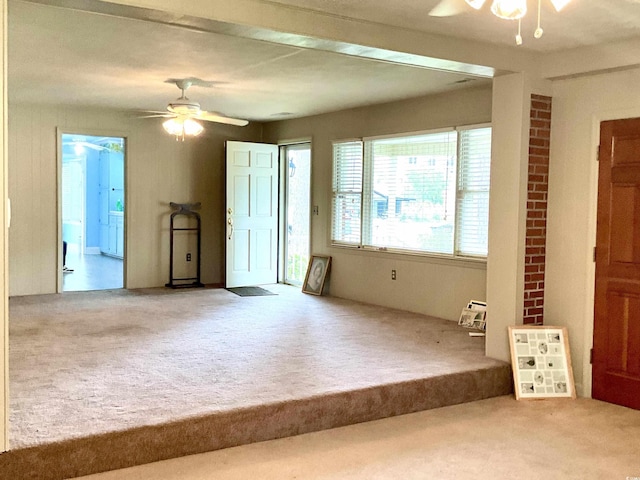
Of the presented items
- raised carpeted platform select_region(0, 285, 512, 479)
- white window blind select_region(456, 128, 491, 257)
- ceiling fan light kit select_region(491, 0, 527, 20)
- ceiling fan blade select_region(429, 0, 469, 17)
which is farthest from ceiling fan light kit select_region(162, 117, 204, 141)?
ceiling fan light kit select_region(491, 0, 527, 20)

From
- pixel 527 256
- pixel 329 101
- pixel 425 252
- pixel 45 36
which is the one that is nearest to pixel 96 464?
pixel 45 36

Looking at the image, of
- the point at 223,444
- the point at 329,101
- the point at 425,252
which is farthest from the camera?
the point at 329,101

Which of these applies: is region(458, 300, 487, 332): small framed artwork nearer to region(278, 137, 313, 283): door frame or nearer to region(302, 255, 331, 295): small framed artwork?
region(302, 255, 331, 295): small framed artwork

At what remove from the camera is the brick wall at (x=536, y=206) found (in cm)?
454

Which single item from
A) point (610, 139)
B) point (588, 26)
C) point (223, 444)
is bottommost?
point (223, 444)

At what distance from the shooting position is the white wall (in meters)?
4.34

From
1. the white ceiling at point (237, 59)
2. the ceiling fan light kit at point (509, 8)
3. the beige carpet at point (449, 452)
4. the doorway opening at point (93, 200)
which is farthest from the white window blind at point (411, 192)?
the doorway opening at point (93, 200)

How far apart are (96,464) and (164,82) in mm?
3771

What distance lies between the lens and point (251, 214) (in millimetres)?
8406

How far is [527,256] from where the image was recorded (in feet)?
15.0

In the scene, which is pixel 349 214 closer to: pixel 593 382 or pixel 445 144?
pixel 445 144

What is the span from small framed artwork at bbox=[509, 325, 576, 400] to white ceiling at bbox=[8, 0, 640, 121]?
1993 mm

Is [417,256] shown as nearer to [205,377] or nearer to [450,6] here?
[205,377]

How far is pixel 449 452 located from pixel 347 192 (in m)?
4.34
